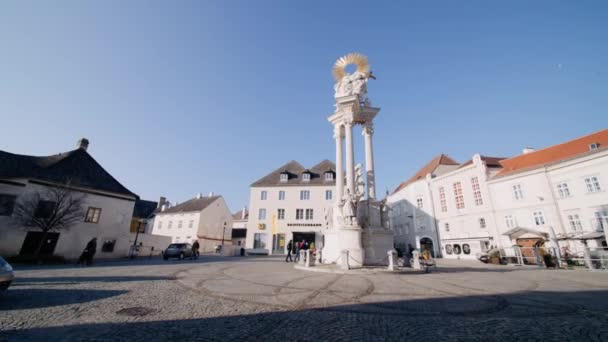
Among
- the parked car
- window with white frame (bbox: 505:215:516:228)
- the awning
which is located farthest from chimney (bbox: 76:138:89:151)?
window with white frame (bbox: 505:215:516:228)

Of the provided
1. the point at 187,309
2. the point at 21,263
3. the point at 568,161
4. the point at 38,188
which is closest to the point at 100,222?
the point at 38,188

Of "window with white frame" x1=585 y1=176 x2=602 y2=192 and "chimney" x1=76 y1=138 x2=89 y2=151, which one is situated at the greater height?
"chimney" x1=76 y1=138 x2=89 y2=151

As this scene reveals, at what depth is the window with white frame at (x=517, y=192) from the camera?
86.5ft

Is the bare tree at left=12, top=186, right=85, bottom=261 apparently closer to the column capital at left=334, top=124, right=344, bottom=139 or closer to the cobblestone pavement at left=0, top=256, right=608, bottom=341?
the cobblestone pavement at left=0, top=256, right=608, bottom=341

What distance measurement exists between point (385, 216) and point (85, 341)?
13355 mm

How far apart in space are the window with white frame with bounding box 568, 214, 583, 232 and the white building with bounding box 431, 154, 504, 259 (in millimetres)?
6559

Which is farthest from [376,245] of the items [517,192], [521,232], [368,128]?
[517,192]

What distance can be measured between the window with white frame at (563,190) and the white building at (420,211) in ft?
46.0

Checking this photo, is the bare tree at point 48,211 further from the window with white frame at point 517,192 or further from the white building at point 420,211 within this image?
the window with white frame at point 517,192

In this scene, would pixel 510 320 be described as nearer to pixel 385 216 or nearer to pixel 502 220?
pixel 385 216

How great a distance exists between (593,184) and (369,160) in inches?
831

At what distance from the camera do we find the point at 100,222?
21656 mm

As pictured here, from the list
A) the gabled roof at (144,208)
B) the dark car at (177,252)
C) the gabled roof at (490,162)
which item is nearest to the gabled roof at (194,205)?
the gabled roof at (144,208)

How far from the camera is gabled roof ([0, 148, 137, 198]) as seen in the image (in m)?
19.0
